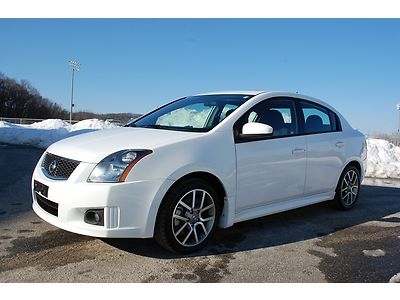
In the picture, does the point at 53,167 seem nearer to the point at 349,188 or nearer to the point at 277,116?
the point at 277,116

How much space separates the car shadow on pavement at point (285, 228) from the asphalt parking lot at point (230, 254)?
0.01 m

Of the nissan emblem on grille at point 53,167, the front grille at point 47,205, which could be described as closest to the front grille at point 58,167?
the nissan emblem on grille at point 53,167

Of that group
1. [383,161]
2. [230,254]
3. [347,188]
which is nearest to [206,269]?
[230,254]

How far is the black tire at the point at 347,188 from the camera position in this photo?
540 cm

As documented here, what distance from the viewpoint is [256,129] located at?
3854 mm

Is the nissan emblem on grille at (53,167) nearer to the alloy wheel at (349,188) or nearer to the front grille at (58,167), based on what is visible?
the front grille at (58,167)

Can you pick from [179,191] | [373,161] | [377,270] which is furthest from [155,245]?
[373,161]

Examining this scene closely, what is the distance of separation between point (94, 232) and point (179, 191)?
0.80m

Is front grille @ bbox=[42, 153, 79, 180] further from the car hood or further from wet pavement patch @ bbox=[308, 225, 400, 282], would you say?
wet pavement patch @ bbox=[308, 225, 400, 282]

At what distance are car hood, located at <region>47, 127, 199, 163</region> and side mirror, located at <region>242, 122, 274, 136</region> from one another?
0.54 metres

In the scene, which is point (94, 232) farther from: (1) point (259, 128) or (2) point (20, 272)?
(1) point (259, 128)

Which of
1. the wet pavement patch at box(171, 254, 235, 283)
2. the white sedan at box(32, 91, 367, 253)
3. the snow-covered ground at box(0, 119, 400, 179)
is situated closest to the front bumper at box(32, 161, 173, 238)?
the white sedan at box(32, 91, 367, 253)

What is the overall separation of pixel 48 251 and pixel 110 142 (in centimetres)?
117

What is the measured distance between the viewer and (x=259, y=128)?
3.84 m
